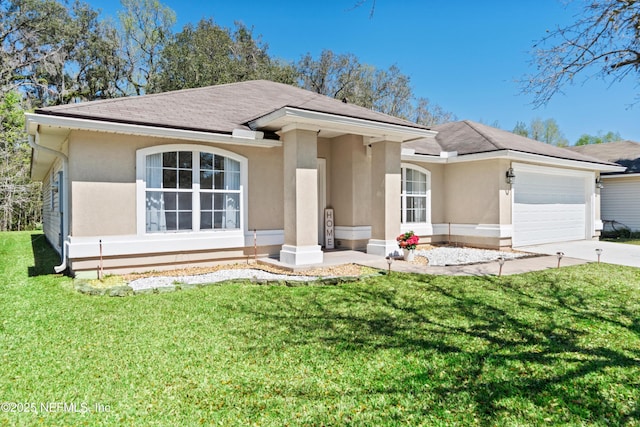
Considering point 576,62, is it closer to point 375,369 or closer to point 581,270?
point 581,270

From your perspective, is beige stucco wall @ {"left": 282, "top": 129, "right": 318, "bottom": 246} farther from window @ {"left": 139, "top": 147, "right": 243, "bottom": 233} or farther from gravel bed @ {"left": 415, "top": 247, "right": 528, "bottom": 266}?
gravel bed @ {"left": 415, "top": 247, "right": 528, "bottom": 266}

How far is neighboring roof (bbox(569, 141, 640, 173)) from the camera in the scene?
18.0 m

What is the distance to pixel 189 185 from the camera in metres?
8.89

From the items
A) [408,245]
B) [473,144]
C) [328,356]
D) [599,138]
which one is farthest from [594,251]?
[599,138]

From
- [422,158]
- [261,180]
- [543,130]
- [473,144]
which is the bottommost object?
[261,180]

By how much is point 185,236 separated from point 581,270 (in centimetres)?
929

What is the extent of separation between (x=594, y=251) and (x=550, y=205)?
2.85 metres

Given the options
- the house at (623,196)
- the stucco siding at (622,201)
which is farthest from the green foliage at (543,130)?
the stucco siding at (622,201)

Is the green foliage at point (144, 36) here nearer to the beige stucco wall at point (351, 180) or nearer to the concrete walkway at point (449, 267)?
the beige stucco wall at point (351, 180)

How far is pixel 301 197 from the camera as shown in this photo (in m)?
8.90

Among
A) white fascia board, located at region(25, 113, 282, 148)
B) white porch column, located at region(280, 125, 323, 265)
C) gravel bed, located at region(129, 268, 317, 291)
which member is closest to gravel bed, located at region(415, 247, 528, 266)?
white porch column, located at region(280, 125, 323, 265)

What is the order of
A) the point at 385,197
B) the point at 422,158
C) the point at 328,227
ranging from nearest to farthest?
the point at 385,197 < the point at 328,227 < the point at 422,158

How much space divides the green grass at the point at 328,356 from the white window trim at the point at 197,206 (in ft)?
7.06

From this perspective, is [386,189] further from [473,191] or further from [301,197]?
[473,191]
